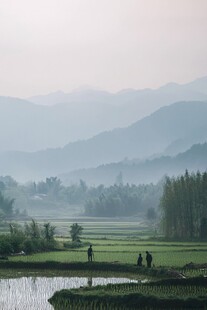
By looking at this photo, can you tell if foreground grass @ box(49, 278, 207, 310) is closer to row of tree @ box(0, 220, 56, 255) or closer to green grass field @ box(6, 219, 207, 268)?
green grass field @ box(6, 219, 207, 268)

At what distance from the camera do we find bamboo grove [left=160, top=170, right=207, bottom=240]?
51125mm

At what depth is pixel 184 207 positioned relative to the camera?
51.6 meters

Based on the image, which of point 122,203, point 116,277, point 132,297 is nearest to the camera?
point 132,297

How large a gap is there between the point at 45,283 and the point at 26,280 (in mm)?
A: 1354

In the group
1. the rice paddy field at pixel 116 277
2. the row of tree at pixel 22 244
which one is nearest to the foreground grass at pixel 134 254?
the rice paddy field at pixel 116 277

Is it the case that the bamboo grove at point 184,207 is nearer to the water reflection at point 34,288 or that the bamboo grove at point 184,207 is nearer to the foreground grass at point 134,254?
the foreground grass at point 134,254

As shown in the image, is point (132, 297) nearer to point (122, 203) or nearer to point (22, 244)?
point (22, 244)

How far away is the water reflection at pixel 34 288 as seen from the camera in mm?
22047

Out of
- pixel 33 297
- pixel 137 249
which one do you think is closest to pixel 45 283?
pixel 33 297

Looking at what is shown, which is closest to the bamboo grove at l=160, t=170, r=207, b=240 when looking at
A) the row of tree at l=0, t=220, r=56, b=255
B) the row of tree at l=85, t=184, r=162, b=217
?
the row of tree at l=0, t=220, r=56, b=255

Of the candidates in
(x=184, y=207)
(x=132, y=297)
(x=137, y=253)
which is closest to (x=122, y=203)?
(x=184, y=207)

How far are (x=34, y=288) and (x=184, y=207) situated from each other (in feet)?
89.8

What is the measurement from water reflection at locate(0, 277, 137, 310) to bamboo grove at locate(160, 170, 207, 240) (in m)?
23.6

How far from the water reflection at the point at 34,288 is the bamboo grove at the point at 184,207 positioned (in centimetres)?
2364
